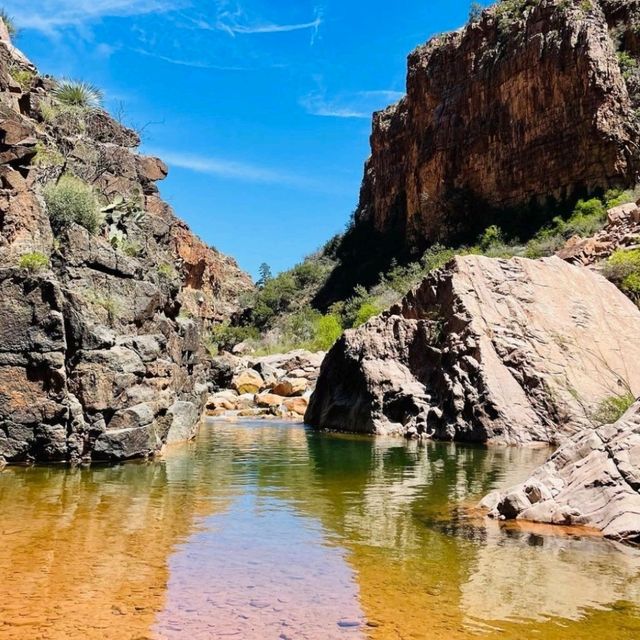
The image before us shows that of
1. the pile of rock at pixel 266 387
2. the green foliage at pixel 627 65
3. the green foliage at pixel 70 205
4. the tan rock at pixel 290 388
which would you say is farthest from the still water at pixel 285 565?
the green foliage at pixel 627 65

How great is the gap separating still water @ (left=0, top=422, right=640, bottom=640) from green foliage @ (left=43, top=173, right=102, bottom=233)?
571 centimetres

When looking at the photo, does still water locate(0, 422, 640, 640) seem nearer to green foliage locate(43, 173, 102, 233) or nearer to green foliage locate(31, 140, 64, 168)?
green foliage locate(43, 173, 102, 233)

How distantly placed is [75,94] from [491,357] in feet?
50.0

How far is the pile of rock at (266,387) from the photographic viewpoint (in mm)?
33219

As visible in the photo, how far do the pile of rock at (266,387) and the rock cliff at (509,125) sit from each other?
2196 cm

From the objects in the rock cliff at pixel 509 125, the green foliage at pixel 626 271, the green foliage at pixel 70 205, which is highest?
the rock cliff at pixel 509 125

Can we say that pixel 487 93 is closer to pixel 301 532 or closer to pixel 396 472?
pixel 396 472

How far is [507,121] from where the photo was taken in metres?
57.8

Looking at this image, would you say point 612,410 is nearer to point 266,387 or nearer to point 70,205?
point 70,205

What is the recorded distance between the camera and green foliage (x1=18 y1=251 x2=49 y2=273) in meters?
12.6

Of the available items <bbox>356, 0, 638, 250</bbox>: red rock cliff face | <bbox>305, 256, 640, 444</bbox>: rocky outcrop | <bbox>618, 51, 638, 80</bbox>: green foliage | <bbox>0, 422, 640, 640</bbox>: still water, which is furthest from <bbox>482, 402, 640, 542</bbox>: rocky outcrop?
<bbox>618, 51, 638, 80</bbox>: green foliage

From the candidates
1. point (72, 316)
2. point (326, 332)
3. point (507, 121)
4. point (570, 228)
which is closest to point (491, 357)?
point (72, 316)

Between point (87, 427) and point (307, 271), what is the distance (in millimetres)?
76072

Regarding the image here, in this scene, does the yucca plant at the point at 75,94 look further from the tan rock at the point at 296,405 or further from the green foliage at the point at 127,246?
the tan rock at the point at 296,405
